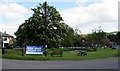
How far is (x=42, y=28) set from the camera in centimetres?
3594

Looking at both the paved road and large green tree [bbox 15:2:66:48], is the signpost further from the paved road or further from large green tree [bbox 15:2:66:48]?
the paved road

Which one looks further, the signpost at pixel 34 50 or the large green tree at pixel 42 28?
the large green tree at pixel 42 28

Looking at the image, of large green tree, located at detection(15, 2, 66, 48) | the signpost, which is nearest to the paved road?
the signpost

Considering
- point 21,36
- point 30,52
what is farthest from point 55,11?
point 30,52

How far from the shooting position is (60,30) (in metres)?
38.2

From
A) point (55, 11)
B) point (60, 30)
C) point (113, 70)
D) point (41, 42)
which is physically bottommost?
point (113, 70)

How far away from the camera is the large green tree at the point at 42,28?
1420 inches

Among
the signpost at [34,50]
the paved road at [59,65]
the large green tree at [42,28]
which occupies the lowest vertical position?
the paved road at [59,65]

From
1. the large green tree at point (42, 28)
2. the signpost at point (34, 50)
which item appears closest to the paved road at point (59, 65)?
the signpost at point (34, 50)

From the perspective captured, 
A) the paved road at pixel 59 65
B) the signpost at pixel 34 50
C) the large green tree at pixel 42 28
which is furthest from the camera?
the large green tree at pixel 42 28

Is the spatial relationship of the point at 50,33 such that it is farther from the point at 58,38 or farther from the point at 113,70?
the point at 113,70

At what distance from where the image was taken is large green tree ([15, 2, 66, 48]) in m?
36.1

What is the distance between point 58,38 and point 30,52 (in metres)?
9.85

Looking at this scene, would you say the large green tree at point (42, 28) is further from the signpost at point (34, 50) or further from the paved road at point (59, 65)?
the paved road at point (59, 65)
